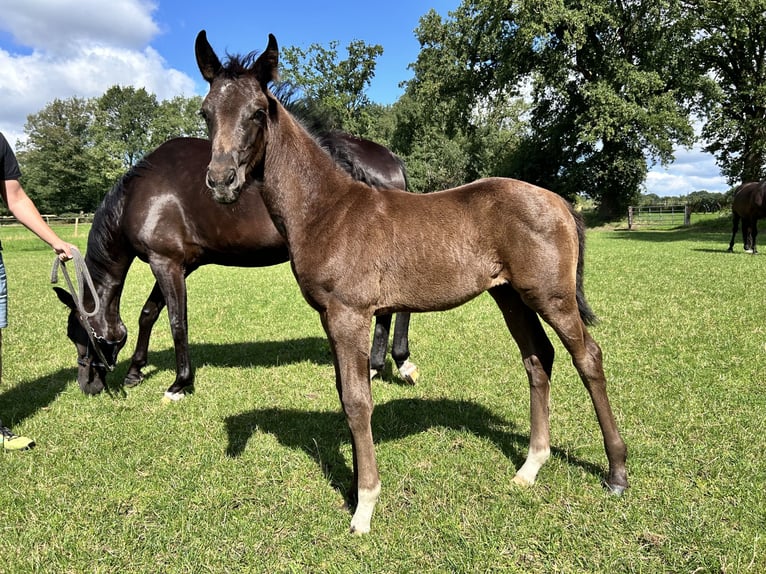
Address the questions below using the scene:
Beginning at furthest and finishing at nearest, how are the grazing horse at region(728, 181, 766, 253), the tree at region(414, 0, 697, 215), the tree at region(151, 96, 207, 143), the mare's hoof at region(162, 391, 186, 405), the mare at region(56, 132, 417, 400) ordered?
the tree at region(151, 96, 207, 143)
the tree at region(414, 0, 697, 215)
the grazing horse at region(728, 181, 766, 253)
the mare at region(56, 132, 417, 400)
the mare's hoof at region(162, 391, 186, 405)

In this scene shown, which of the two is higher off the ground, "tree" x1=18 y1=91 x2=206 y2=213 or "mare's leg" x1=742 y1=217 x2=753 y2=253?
"tree" x1=18 y1=91 x2=206 y2=213

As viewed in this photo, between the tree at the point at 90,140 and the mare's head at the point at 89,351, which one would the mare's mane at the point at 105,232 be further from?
the tree at the point at 90,140

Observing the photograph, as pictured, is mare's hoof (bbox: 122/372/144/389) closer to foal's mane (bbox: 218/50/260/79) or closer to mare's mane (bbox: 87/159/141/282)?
mare's mane (bbox: 87/159/141/282)

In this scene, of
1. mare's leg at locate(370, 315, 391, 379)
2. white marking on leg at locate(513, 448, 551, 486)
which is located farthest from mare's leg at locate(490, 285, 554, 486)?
mare's leg at locate(370, 315, 391, 379)

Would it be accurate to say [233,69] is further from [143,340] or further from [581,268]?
[143,340]

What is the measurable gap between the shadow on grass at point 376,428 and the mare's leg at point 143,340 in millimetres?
1817

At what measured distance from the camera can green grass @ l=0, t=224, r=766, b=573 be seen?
2578 mm

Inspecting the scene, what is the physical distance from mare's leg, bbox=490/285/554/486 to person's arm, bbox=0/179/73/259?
3.46 m

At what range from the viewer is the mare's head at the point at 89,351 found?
4922mm

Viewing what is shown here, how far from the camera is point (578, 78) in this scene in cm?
2934

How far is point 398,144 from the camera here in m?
52.5

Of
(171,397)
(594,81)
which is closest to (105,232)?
(171,397)

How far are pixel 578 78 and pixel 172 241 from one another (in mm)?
31024

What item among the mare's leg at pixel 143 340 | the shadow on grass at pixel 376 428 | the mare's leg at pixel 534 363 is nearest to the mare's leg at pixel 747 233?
the shadow on grass at pixel 376 428
